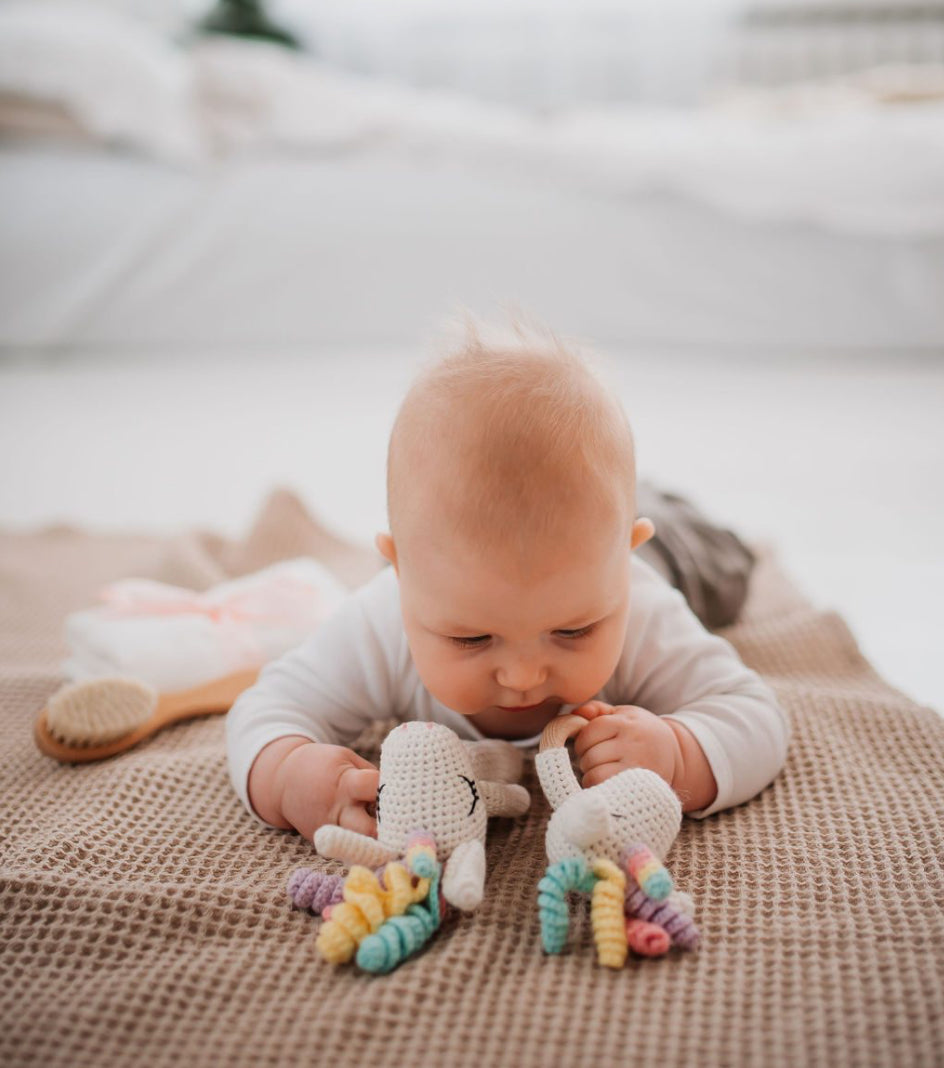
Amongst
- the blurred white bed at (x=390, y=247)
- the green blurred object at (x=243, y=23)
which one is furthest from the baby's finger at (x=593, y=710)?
the green blurred object at (x=243, y=23)

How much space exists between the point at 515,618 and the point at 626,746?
142 millimetres

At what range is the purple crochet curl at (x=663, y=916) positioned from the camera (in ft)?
2.19

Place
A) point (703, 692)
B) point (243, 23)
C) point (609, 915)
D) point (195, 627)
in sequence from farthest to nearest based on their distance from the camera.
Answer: point (243, 23) → point (195, 627) → point (703, 692) → point (609, 915)

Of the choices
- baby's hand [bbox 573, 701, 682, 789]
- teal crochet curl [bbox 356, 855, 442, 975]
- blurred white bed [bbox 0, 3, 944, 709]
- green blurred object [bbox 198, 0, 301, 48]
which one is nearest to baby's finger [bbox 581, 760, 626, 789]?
baby's hand [bbox 573, 701, 682, 789]

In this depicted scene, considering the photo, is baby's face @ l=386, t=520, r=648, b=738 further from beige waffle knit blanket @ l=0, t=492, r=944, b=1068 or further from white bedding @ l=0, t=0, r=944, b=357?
white bedding @ l=0, t=0, r=944, b=357

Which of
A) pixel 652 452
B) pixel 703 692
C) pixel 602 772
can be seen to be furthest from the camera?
pixel 652 452

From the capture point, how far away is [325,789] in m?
0.78

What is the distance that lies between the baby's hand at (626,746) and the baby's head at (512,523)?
0.11ft

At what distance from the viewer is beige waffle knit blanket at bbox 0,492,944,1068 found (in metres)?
0.61

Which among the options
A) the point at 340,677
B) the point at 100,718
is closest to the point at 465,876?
the point at 340,677

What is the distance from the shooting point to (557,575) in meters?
0.69

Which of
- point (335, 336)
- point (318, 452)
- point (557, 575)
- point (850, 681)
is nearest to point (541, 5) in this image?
point (335, 336)

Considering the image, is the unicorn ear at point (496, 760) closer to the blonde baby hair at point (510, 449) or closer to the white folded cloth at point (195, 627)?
the blonde baby hair at point (510, 449)

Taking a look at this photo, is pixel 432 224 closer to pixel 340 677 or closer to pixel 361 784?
pixel 340 677
